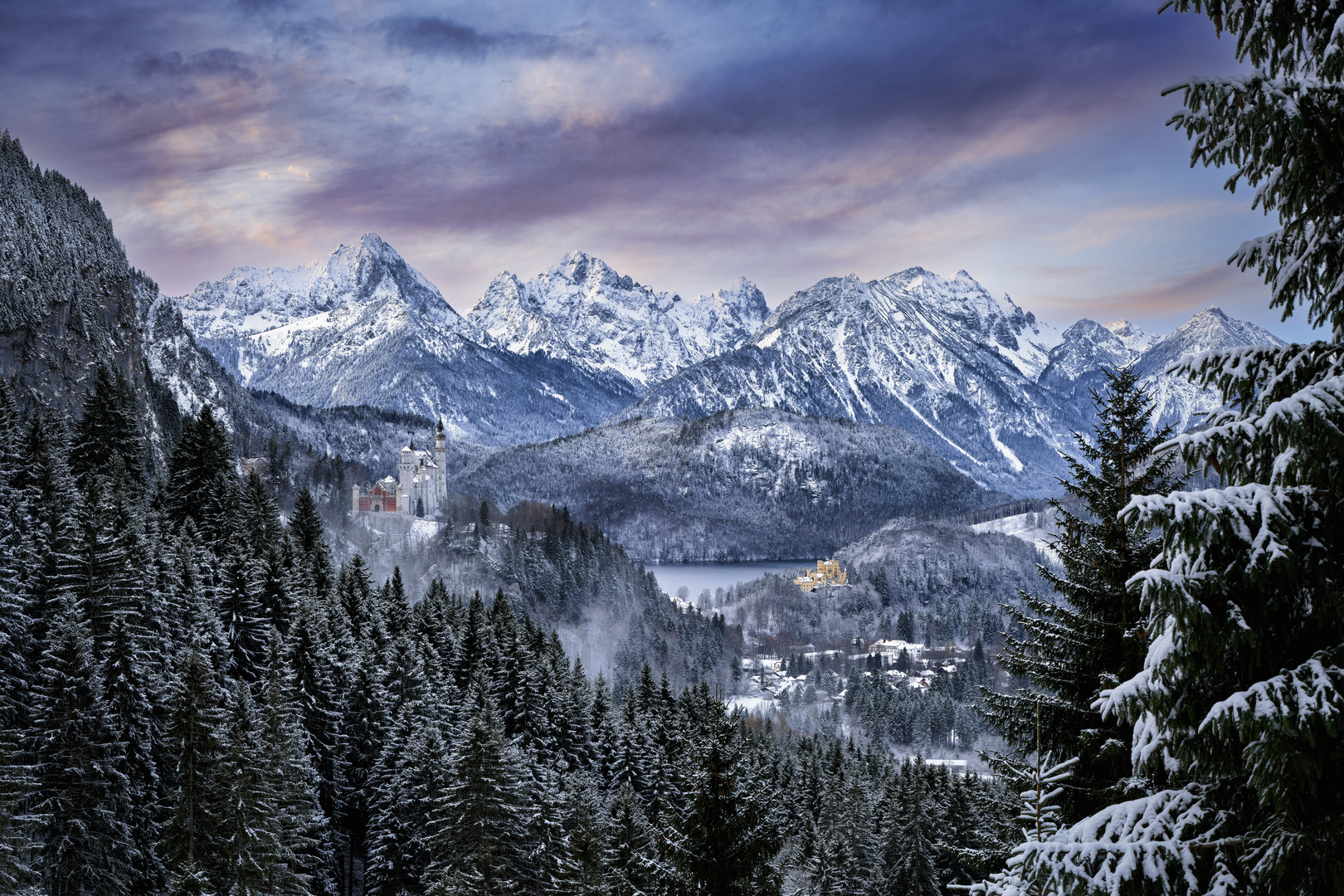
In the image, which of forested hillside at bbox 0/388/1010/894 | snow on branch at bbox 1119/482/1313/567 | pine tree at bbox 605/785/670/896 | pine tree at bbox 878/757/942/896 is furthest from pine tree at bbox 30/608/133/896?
snow on branch at bbox 1119/482/1313/567

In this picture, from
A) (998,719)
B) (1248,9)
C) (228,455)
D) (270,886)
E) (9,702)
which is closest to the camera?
(1248,9)

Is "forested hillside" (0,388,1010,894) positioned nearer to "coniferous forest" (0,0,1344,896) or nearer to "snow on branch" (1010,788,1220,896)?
"coniferous forest" (0,0,1344,896)

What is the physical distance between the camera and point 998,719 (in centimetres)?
1572

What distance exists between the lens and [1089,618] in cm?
1480

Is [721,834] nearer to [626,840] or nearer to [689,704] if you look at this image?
[626,840]

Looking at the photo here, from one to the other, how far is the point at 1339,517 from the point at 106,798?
43697mm

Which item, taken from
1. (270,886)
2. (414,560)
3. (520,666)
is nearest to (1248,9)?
(270,886)

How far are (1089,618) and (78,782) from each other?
3860 centimetres

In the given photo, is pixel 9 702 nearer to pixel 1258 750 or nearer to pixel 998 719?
pixel 998 719

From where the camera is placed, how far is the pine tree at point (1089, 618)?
14.0m

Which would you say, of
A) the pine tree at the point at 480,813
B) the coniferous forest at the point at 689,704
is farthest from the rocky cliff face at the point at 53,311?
the pine tree at the point at 480,813

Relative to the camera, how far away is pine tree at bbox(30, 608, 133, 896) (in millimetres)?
35312

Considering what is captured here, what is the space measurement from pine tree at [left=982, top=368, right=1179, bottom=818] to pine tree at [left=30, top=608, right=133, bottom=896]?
1402 inches

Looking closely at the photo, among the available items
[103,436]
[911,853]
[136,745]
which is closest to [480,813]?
[136,745]
